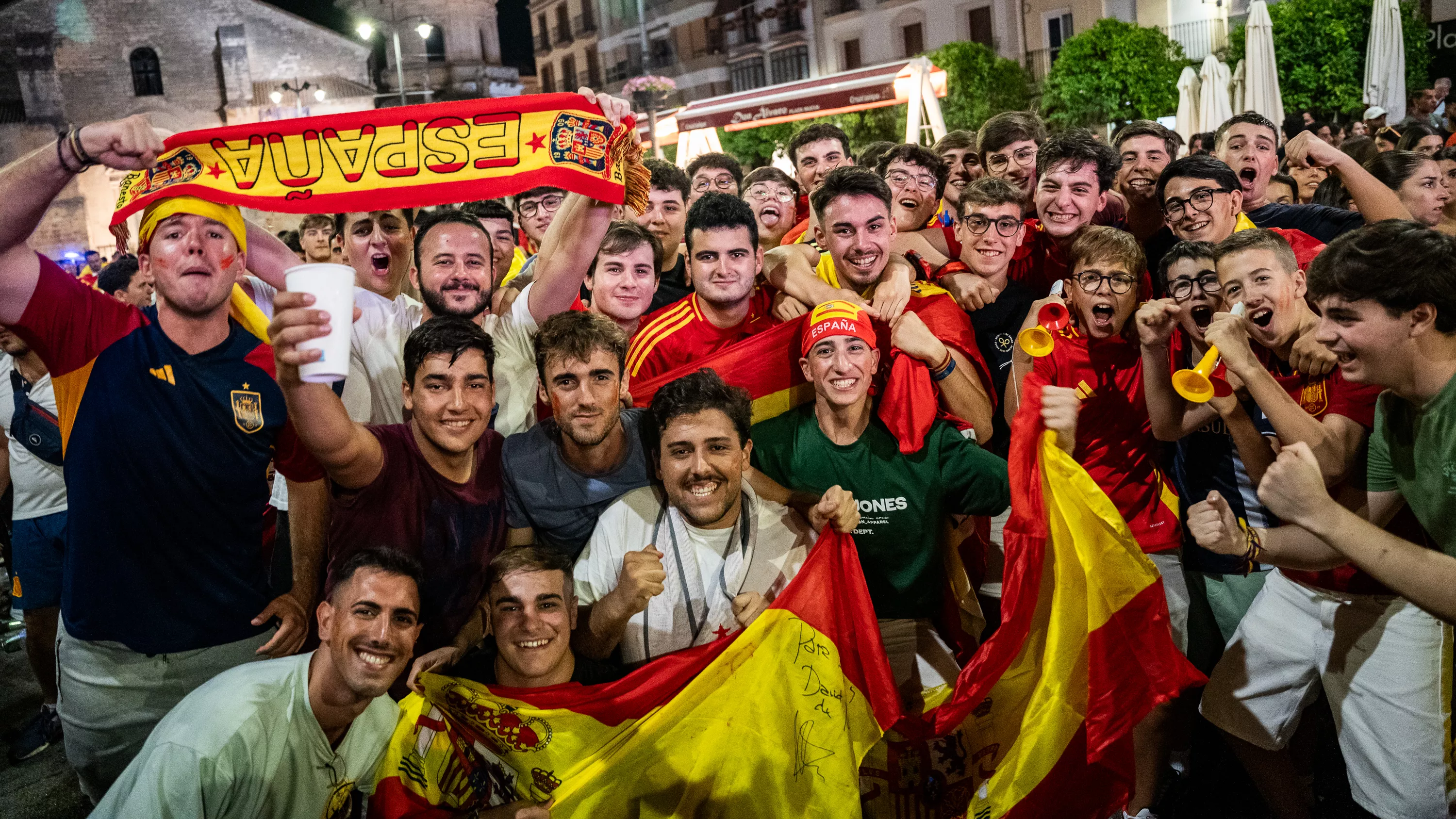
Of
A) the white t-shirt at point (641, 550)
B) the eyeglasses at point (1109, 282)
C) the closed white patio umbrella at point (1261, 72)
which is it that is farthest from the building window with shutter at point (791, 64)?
the white t-shirt at point (641, 550)

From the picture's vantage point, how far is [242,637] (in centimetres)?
377

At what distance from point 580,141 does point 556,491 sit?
150cm

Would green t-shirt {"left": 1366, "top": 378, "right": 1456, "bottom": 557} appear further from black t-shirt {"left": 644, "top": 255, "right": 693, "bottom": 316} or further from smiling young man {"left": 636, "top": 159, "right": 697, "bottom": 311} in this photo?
smiling young man {"left": 636, "top": 159, "right": 697, "bottom": 311}

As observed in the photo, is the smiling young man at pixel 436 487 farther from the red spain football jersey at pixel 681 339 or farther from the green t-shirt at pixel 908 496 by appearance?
the green t-shirt at pixel 908 496

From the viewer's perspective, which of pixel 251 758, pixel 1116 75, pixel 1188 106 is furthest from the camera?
pixel 1116 75

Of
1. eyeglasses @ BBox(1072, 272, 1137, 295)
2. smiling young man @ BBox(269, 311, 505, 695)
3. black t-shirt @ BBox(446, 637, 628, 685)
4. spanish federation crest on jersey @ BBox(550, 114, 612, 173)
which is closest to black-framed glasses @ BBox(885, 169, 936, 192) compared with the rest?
eyeglasses @ BBox(1072, 272, 1137, 295)

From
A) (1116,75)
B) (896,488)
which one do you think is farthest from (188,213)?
(1116,75)

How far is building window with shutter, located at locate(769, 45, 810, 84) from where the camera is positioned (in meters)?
46.8

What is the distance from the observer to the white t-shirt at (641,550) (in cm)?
402

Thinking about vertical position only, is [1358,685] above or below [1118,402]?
below

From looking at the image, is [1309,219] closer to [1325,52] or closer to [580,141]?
[580,141]

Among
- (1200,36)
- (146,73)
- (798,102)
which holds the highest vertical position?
(146,73)

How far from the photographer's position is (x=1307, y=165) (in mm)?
5953

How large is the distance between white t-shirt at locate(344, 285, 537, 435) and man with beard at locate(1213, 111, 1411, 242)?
394 cm
